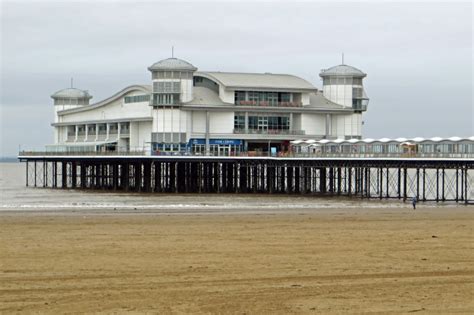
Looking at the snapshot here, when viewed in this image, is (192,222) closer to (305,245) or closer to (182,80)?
(305,245)

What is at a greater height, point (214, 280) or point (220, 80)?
point (220, 80)

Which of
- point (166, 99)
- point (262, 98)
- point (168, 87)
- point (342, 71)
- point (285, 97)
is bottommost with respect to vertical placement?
point (166, 99)

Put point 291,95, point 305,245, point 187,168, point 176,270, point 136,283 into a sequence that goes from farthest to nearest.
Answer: point 291,95 < point 187,168 < point 305,245 < point 176,270 < point 136,283

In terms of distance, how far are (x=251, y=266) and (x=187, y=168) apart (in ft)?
169

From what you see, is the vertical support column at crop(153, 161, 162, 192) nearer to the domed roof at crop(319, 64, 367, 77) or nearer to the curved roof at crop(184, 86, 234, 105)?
the curved roof at crop(184, 86, 234, 105)

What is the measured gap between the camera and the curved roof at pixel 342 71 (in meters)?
82.8

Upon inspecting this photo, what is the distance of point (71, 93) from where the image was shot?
96.2 metres

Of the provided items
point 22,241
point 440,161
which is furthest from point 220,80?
point 22,241

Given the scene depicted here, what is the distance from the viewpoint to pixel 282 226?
35812mm

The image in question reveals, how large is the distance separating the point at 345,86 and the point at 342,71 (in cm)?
132

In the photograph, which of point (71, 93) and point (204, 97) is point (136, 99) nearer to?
point (204, 97)

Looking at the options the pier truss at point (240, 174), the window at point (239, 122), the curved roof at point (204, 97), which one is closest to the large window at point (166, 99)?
the curved roof at point (204, 97)

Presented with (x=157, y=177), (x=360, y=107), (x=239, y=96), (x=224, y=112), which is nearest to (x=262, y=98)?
(x=239, y=96)

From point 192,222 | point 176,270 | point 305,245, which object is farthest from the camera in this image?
point 192,222
